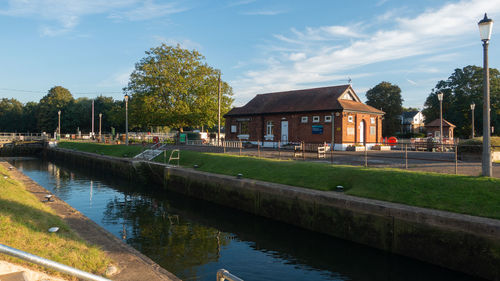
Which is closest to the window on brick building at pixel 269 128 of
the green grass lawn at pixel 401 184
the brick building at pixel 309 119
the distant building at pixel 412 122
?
the brick building at pixel 309 119

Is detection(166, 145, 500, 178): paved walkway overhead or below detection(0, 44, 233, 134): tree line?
below

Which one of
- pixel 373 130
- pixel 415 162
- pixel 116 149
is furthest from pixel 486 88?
pixel 116 149

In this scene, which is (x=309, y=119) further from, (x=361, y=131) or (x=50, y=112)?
(x=50, y=112)

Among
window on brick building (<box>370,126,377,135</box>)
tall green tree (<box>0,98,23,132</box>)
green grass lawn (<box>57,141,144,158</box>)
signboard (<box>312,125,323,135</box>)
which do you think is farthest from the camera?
tall green tree (<box>0,98,23,132</box>)

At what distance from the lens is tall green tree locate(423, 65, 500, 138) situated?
55.6 m

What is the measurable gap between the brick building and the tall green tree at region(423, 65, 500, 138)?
34.0 meters

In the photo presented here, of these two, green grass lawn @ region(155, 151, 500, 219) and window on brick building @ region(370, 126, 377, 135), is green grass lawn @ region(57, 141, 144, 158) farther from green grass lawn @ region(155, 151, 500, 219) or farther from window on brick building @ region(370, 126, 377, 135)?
window on brick building @ region(370, 126, 377, 135)

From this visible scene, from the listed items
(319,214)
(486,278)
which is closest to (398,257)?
(486,278)

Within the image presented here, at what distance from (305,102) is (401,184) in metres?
23.4

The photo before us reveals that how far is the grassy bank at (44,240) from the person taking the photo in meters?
5.79

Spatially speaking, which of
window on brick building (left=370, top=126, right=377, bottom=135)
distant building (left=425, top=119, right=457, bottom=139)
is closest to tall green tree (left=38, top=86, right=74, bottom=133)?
window on brick building (left=370, top=126, right=377, bottom=135)

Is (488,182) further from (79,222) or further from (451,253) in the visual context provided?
(79,222)

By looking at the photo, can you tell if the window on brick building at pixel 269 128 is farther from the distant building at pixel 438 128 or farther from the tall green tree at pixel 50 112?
the tall green tree at pixel 50 112

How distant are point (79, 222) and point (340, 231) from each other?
7736mm
